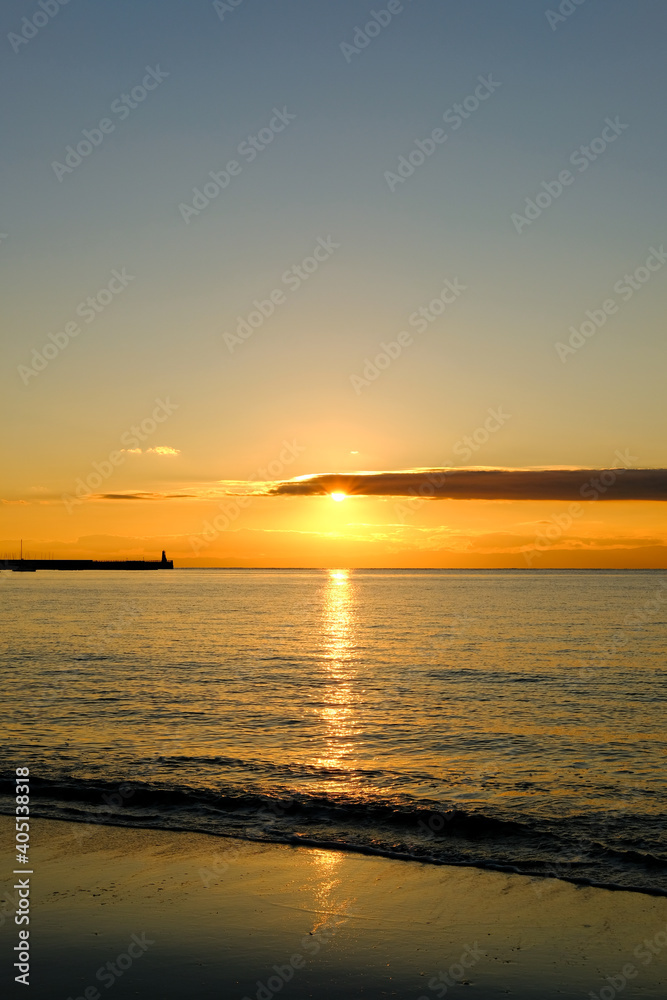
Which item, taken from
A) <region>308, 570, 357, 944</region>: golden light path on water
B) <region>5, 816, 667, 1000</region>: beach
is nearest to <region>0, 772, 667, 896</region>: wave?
<region>5, 816, 667, 1000</region>: beach

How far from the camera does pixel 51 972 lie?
30.4 ft

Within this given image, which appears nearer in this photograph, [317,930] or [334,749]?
[317,930]

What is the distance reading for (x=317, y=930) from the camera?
34.3 ft

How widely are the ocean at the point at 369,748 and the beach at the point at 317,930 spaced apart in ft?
4.51

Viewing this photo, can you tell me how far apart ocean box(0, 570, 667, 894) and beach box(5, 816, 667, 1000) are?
4.51 ft

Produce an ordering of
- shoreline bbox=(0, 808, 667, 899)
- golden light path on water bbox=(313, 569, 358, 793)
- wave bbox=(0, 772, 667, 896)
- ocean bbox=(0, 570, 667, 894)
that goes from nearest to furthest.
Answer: shoreline bbox=(0, 808, 667, 899) < wave bbox=(0, 772, 667, 896) < ocean bbox=(0, 570, 667, 894) < golden light path on water bbox=(313, 569, 358, 793)

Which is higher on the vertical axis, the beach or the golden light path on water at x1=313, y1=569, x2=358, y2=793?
the beach

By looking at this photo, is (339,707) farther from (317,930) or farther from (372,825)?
(317,930)

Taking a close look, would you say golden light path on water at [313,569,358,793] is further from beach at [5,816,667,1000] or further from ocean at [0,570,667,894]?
beach at [5,816,667,1000]

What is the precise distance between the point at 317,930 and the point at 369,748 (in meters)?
12.9

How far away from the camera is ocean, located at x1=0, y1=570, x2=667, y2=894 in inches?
602

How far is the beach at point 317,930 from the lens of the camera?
9078 millimetres

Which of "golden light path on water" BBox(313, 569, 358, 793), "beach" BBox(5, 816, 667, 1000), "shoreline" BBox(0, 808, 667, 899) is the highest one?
"beach" BBox(5, 816, 667, 1000)

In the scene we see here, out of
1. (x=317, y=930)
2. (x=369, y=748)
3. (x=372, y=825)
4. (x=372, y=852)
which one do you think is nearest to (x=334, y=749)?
(x=369, y=748)
